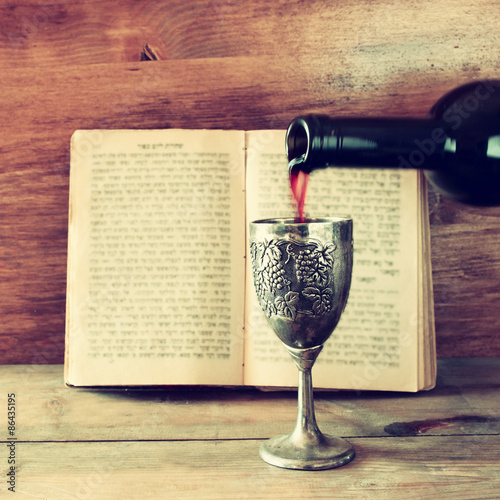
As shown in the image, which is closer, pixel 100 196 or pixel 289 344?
pixel 289 344

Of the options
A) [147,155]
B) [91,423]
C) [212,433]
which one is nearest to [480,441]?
[212,433]

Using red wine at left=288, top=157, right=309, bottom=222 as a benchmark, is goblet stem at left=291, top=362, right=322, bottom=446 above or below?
below

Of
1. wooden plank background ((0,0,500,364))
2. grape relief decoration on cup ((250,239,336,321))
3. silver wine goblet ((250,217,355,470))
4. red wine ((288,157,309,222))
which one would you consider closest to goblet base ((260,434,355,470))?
silver wine goblet ((250,217,355,470))

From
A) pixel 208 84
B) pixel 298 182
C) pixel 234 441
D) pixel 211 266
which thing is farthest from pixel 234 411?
pixel 208 84

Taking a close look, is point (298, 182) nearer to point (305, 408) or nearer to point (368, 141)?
point (368, 141)

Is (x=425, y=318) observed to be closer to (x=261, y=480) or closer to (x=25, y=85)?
(x=261, y=480)

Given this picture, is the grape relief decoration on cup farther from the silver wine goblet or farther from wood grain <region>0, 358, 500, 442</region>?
wood grain <region>0, 358, 500, 442</region>
